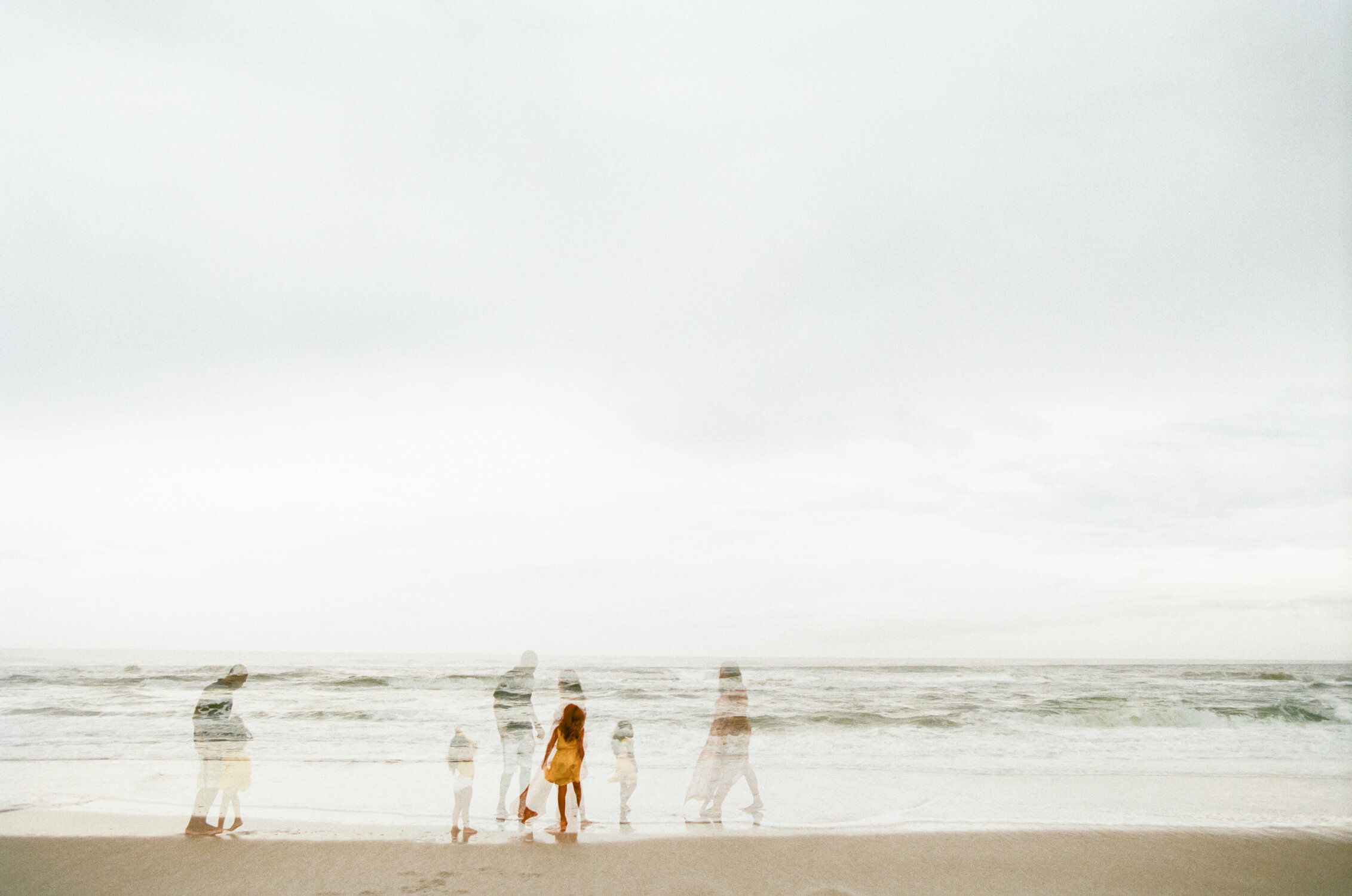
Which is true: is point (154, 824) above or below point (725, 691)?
below

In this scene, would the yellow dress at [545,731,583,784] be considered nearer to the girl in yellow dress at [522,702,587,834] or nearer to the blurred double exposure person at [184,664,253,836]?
the girl in yellow dress at [522,702,587,834]

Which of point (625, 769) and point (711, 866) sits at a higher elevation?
point (625, 769)

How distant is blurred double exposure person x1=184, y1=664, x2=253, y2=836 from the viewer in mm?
7613

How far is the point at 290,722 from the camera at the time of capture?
726 inches

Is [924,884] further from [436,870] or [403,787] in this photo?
[403,787]

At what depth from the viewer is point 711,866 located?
271 inches

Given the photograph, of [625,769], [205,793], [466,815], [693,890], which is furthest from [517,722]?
[205,793]

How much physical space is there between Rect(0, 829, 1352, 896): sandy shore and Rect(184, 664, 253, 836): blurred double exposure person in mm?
357

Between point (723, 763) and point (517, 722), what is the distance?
251 centimetres

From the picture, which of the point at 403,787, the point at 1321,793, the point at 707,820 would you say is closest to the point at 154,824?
the point at 403,787

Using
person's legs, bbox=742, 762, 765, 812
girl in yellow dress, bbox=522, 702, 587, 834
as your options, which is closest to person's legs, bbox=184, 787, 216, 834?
girl in yellow dress, bbox=522, 702, 587, 834

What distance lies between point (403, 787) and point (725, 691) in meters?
5.25

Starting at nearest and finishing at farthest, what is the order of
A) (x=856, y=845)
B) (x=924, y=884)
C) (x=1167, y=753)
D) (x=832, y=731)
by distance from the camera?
(x=924, y=884)
(x=856, y=845)
(x=1167, y=753)
(x=832, y=731)

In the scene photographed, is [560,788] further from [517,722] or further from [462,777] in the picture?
[462,777]
